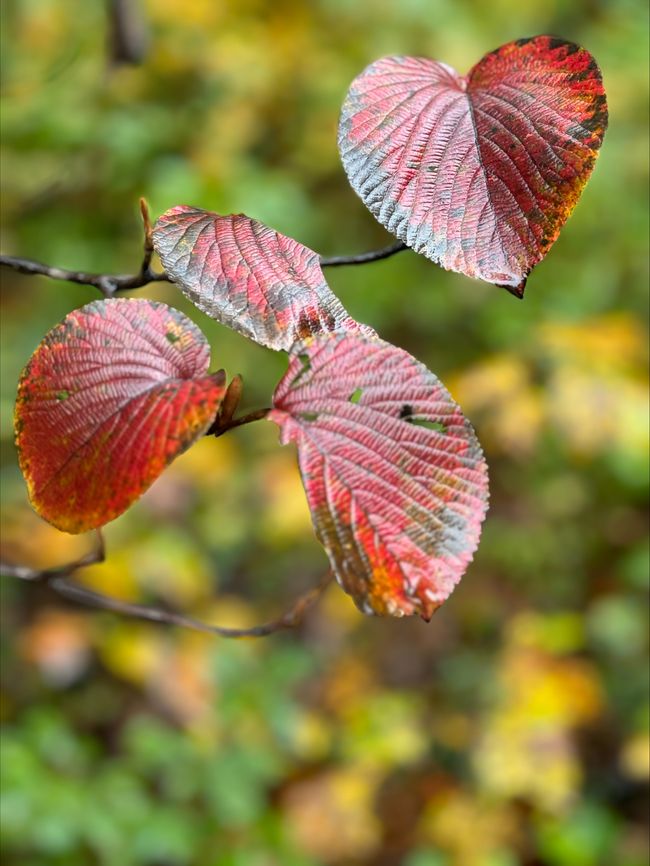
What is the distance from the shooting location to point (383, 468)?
332 millimetres

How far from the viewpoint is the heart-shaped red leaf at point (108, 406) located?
311mm

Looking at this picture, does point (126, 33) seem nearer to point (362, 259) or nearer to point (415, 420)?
point (362, 259)

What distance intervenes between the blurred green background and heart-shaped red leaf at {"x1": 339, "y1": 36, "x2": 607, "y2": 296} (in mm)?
1052

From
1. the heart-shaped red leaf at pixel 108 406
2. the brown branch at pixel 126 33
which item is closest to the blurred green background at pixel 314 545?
the brown branch at pixel 126 33

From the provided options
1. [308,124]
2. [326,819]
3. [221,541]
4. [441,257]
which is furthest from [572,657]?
[441,257]

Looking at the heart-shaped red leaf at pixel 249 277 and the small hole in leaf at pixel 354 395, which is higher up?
the heart-shaped red leaf at pixel 249 277

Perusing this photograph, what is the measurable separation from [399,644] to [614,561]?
542 mm

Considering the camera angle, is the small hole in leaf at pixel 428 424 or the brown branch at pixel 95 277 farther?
the brown branch at pixel 95 277

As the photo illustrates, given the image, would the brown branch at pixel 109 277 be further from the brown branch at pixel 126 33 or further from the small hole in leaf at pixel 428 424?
the brown branch at pixel 126 33

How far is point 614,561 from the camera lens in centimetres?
196

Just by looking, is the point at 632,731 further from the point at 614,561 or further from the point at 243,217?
the point at 243,217

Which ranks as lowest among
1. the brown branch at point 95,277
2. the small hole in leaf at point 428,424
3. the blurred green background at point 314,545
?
the blurred green background at point 314,545

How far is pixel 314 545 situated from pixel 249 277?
175 cm

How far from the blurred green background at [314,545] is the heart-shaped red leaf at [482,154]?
105cm
